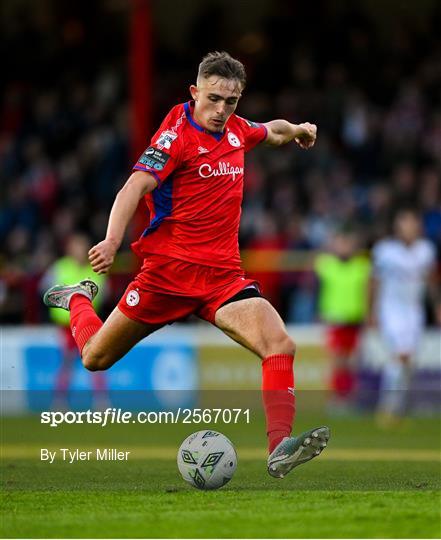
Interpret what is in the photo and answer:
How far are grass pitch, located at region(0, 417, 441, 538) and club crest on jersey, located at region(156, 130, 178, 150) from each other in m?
1.98

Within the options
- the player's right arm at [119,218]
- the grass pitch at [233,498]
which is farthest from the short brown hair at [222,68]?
the grass pitch at [233,498]

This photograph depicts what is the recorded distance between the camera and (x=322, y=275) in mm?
17172

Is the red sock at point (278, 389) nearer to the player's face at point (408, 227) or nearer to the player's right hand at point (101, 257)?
the player's right hand at point (101, 257)

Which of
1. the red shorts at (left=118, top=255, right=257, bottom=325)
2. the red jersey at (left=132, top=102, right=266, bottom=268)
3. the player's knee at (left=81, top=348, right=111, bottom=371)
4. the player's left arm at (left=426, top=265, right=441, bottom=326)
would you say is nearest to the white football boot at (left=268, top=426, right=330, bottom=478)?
the red shorts at (left=118, top=255, right=257, bottom=325)

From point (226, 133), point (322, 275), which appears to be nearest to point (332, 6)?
point (322, 275)

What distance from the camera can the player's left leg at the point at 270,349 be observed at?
7.96 m

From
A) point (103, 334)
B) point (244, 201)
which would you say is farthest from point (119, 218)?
point (244, 201)

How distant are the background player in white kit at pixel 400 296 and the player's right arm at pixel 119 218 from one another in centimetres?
776

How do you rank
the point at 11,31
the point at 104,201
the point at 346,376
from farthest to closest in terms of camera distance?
the point at 11,31 < the point at 104,201 < the point at 346,376

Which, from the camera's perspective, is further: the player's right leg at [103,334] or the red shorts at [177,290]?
the player's right leg at [103,334]

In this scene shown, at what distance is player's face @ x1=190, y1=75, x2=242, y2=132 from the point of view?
8125mm

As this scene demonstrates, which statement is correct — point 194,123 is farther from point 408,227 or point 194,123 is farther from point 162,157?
point 408,227

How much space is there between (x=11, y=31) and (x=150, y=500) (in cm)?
1854

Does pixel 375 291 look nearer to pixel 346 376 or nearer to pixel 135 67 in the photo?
pixel 346 376
